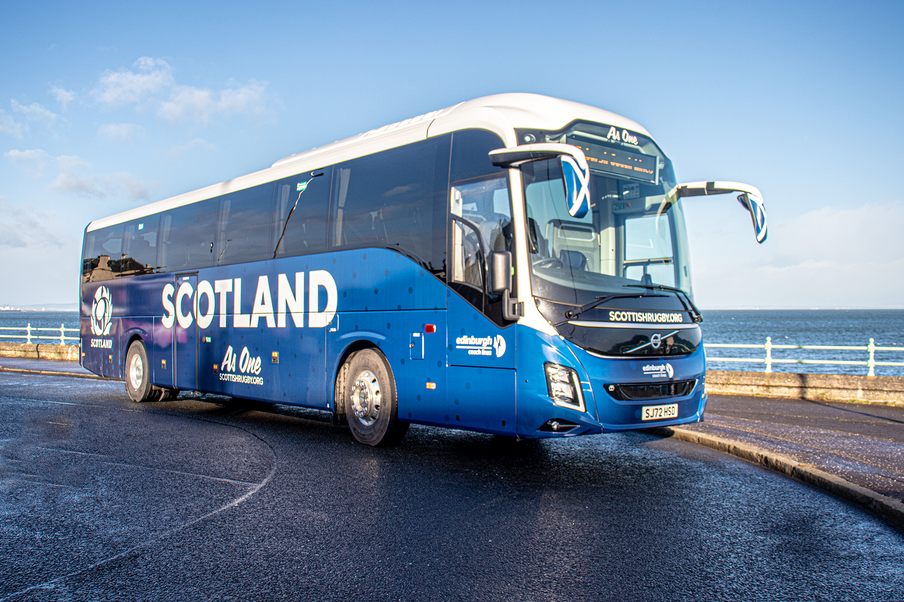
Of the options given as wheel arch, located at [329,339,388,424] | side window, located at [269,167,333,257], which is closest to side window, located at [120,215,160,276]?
side window, located at [269,167,333,257]

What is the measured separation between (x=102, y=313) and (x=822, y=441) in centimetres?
1368

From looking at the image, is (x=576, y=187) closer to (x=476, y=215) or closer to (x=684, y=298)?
(x=476, y=215)

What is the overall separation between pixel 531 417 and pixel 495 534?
1735 millimetres

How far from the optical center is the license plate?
21.4 feet

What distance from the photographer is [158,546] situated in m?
4.50

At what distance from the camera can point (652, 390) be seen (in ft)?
21.8

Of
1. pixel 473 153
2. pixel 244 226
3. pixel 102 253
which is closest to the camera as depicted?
pixel 473 153

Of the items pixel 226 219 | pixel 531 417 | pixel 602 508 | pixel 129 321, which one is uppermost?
pixel 226 219

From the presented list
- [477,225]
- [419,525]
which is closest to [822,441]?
[477,225]

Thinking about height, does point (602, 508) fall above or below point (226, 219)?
below

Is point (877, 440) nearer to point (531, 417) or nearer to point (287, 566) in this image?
point (531, 417)

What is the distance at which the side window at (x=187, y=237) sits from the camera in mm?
11492

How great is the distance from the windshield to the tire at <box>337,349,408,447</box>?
2.42 meters

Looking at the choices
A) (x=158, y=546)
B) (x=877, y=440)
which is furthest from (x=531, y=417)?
(x=877, y=440)
